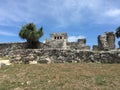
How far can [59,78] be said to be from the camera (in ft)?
36.8

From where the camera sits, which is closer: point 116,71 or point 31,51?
point 116,71

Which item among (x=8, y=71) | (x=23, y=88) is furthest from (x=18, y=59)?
(x=23, y=88)

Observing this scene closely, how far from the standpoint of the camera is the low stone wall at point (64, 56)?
1638 centimetres

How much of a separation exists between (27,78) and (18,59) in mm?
5632

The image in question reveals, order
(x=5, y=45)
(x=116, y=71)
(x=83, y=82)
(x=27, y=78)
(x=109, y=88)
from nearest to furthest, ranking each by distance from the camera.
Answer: (x=109, y=88)
(x=83, y=82)
(x=27, y=78)
(x=116, y=71)
(x=5, y=45)

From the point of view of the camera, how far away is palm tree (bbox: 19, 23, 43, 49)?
30.4 m

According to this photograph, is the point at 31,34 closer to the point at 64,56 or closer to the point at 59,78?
the point at 64,56

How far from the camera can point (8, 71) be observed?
1320 cm

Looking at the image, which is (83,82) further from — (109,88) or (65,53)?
(65,53)

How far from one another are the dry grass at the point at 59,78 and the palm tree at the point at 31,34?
54.5 ft

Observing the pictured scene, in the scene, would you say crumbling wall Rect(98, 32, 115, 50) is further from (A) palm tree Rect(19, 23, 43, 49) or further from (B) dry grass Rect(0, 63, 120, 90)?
(B) dry grass Rect(0, 63, 120, 90)

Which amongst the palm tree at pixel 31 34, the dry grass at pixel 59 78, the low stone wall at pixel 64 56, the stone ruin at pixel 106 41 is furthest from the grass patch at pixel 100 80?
the palm tree at pixel 31 34

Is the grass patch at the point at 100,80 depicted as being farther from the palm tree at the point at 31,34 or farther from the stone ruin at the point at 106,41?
the palm tree at the point at 31,34

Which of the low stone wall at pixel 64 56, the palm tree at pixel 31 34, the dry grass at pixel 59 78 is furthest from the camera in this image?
the palm tree at pixel 31 34
